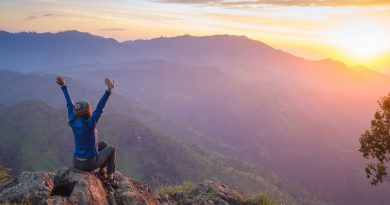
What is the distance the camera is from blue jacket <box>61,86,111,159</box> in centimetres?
1194

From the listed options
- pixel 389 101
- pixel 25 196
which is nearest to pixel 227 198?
pixel 25 196

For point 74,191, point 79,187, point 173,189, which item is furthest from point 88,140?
point 173,189

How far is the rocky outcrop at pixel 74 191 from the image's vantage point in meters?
10.6

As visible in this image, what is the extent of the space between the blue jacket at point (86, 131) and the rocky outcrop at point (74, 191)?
2.29 feet

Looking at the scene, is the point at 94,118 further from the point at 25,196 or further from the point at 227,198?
the point at 227,198

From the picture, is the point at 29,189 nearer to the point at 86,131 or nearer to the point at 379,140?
the point at 86,131

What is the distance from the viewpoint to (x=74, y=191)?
36.2ft

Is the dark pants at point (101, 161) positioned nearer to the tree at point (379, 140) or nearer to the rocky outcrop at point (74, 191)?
the rocky outcrop at point (74, 191)

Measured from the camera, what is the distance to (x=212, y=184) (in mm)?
16797

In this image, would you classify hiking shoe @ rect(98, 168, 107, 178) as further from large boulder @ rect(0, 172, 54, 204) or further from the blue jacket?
large boulder @ rect(0, 172, 54, 204)

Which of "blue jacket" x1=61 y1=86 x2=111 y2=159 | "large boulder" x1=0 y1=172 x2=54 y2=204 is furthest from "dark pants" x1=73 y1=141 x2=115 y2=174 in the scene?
"large boulder" x1=0 y1=172 x2=54 y2=204

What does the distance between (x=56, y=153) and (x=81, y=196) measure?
197 meters

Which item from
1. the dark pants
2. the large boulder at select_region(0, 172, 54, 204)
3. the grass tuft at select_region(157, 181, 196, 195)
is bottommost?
the grass tuft at select_region(157, 181, 196, 195)

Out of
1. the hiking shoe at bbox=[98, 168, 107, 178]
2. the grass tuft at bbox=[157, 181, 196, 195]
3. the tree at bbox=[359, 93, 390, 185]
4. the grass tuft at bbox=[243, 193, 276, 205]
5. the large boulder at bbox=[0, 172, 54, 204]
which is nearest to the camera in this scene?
the large boulder at bbox=[0, 172, 54, 204]
